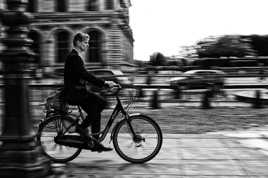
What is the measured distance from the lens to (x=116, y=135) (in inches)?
252

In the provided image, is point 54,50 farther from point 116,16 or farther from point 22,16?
point 22,16

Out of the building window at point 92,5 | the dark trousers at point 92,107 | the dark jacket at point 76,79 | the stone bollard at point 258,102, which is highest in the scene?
the building window at point 92,5

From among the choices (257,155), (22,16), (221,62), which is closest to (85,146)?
(22,16)

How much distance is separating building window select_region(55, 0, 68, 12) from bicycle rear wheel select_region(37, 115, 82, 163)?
1597 inches

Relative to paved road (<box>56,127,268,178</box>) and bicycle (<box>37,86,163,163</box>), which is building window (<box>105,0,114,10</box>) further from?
bicycle (<box>37,86,163,163</box>)

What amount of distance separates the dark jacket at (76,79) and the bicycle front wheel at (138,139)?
2.20 ft

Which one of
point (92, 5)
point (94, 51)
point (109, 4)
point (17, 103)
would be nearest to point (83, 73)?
point (17, 103)

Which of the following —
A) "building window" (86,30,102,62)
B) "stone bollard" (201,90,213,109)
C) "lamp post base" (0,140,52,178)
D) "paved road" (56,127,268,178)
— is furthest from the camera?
"building window" (86,30,102,62)

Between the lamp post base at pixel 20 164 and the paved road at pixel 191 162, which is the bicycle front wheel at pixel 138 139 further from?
the lamp post base at pixel 20 164

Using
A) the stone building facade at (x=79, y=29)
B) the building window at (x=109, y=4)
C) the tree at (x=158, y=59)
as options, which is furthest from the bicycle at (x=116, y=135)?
the tree at (x=158, y=59)

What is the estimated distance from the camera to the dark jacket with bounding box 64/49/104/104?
6211 millimetres

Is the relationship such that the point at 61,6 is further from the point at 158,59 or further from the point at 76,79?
the point at 76,79

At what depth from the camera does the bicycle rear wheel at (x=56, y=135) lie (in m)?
6.46

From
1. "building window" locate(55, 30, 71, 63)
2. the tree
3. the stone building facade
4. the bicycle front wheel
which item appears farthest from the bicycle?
the tree
